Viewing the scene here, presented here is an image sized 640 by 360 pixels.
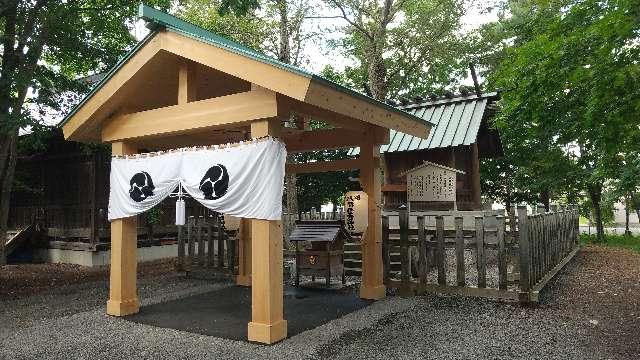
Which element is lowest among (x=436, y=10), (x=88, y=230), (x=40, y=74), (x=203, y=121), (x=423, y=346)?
(x=423, y=346)

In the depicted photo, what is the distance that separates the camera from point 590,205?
2528 cm

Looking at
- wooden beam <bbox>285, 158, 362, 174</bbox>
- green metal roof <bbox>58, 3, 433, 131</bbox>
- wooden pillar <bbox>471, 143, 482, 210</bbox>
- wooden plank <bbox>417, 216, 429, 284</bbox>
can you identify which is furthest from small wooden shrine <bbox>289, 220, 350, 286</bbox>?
wooden pillar <bbox>471, 143, 482, 210</bbox>

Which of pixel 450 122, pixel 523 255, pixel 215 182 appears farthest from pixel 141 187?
pixel 450 122

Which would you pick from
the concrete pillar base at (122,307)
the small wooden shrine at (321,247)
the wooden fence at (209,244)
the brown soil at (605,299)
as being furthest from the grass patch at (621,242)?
the concrete pillar base at (122,307)

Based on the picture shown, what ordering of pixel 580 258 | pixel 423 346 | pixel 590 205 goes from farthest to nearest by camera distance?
1. pixel 590 205
2. pixel 580 258
3. pixel 423 346

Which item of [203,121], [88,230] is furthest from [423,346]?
[88,230]

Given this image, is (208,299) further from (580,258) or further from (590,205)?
(590,205)

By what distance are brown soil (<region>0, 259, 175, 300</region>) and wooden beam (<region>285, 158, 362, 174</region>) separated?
18.4ft

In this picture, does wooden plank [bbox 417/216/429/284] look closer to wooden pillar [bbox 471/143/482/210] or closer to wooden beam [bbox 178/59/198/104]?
wooden beam [bbox 178/59/198/104]

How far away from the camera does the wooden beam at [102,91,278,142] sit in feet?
19.0

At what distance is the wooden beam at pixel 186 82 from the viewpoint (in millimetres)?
6594

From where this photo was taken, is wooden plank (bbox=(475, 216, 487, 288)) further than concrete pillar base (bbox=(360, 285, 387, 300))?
No

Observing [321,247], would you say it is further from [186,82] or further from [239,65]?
[239,65]

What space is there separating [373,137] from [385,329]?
11.6 ft
